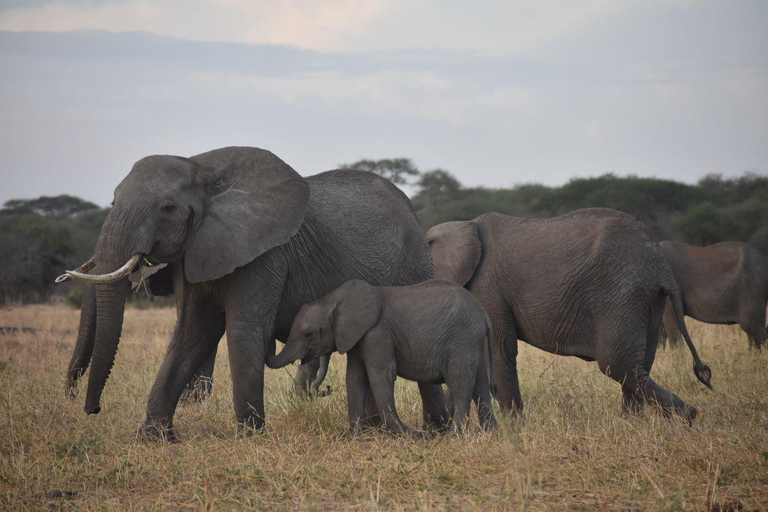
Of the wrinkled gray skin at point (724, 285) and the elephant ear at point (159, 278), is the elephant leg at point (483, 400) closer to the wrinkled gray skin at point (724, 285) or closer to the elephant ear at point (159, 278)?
the elephant ear at point (159, 278)

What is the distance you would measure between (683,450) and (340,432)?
2.23m

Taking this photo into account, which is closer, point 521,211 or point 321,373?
point 321,373

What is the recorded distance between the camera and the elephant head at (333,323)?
6.08 metres

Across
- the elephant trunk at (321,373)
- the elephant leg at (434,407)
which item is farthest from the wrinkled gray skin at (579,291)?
the elephant trunk at (321,373)

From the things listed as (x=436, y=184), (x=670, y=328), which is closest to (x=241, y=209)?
(x=670, y=328)

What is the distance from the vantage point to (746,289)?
1164 centimetres

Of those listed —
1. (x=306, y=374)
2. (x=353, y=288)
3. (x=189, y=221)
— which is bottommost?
(x=306, y=374)

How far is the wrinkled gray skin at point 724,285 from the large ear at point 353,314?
22.1 ft

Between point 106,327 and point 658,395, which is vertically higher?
point 106,327

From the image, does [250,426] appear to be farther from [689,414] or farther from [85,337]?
[689,414]

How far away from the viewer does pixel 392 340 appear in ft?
20.2

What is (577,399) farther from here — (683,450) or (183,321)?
(183,321)

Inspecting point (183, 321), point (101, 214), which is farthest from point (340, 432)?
point (101, 214)

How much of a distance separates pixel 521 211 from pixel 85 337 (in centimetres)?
2811
